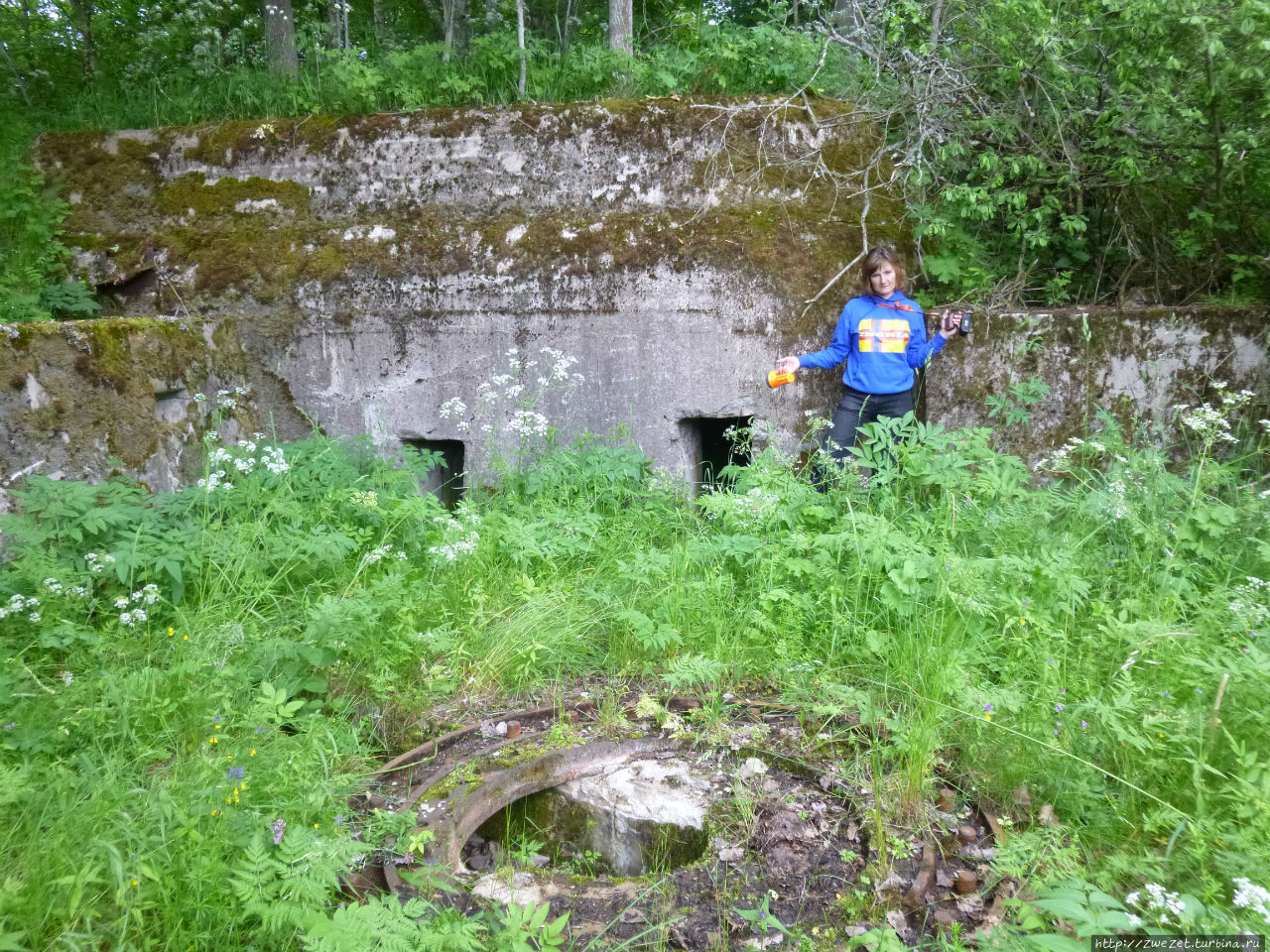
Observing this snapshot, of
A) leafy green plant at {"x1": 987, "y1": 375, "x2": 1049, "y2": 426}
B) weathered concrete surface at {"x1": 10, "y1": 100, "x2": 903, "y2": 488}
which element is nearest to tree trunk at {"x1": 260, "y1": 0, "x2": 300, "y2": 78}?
weathered concrete surface at {"x1": 10, "y1": 100, "x2": 903, "y2": 488}

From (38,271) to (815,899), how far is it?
5.84 metres

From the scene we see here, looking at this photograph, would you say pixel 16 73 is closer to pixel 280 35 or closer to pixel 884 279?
→ pixel 280 35

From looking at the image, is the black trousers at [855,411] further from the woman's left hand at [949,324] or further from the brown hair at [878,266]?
the brown hair at [878,266]

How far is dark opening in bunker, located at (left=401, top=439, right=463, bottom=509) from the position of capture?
5348mm

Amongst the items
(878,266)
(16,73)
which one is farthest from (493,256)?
(16,73)

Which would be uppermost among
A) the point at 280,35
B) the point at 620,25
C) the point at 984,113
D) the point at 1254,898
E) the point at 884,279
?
the point at 280,35

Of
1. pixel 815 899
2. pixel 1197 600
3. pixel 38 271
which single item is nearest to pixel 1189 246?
pixel 1197 600

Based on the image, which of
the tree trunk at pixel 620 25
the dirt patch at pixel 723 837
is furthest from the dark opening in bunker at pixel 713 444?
the tree trunk at pixel 620 25

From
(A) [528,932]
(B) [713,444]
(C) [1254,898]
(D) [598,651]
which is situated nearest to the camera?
(C) [1254,898]

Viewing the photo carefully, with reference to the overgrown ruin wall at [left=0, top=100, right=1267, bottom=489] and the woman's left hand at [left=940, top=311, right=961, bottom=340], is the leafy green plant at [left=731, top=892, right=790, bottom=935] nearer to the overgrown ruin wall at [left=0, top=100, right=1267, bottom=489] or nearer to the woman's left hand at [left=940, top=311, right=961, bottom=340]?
the overgrown ruin wall at [left=0, top=100, right=1267, bottom=489]

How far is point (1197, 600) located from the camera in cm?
299

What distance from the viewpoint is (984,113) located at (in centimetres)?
505

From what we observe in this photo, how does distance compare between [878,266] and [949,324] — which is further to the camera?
[949,324]

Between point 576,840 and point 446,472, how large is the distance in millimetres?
3254
